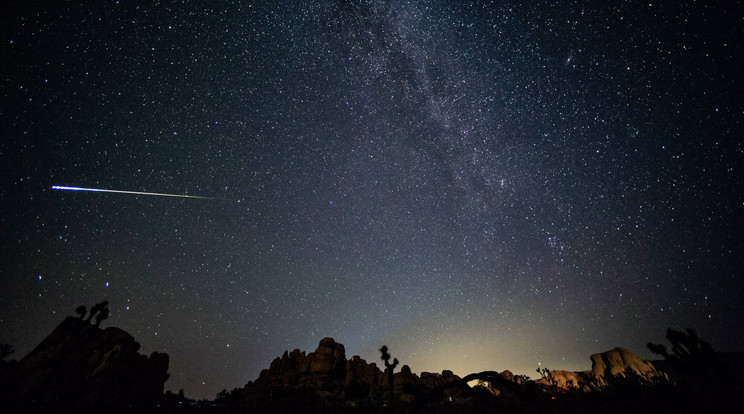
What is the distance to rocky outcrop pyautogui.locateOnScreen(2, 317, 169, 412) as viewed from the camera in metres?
30.0

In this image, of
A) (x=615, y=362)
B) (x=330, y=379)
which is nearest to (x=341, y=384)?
(x=330, y=379)

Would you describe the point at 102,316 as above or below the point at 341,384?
above

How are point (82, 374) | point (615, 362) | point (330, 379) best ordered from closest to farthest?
point (82, 374), point (615, 362), point (330, 379)

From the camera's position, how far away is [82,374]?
33125 millimetres

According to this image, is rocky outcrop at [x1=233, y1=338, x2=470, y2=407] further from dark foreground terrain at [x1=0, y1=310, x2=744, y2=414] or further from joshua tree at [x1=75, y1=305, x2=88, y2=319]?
joshua tree at [x1=75, y1=305, x2=88, y2=319]

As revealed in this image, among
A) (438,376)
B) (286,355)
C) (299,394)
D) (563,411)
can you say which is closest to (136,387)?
(299,394)

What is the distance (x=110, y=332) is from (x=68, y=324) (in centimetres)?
449

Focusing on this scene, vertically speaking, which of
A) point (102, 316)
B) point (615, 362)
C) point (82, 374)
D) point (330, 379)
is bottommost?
point (82, 374)

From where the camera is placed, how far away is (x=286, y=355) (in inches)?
2581

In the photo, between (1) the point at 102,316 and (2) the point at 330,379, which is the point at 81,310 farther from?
(2) the point at 330,379

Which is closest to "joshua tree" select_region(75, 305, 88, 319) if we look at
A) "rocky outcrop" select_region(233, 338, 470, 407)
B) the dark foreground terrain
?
the dark foreground terrain

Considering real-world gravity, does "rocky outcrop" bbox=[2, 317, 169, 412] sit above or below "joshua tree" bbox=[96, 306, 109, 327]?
below

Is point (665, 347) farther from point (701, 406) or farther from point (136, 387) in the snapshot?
point (136, 387)

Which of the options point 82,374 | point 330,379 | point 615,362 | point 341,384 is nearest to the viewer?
point 82,374
